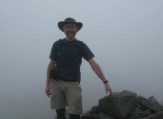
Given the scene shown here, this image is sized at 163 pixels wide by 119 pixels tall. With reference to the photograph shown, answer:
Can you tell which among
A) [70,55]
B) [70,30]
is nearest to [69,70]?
[70,55]

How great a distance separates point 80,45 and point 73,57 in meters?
0.27

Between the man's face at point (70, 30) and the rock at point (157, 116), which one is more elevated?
the man's face at point (70, 30)

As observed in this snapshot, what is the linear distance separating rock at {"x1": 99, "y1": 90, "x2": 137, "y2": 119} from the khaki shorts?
62.1 inches

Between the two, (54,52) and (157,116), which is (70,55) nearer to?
(54,52)

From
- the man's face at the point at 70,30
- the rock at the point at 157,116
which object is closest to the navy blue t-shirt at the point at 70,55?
the man's face at the point at 70,30

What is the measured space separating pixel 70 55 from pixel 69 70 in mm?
289

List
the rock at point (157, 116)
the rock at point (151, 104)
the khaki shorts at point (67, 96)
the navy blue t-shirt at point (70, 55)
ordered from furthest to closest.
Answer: the rock at point (151, 104) < the rock at point (157, 116) < the navy blue t-shirt at point (70, 55) < the khaki shorts at point (67, 96)

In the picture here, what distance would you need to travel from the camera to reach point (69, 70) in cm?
583

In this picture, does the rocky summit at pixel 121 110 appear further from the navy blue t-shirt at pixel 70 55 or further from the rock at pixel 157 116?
the navy blue t-shirt at pixel 70 55

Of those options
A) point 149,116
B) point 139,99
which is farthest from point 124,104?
point 139,99

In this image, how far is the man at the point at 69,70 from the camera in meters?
5.75

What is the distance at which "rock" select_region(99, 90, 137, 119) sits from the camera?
7219mm

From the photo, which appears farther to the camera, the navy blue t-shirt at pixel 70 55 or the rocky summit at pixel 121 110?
the rocky summit at pixel 121 110

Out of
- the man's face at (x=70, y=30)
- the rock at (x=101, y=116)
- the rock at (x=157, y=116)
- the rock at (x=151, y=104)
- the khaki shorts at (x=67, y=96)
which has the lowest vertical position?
the rock at (x=157, y=116)
